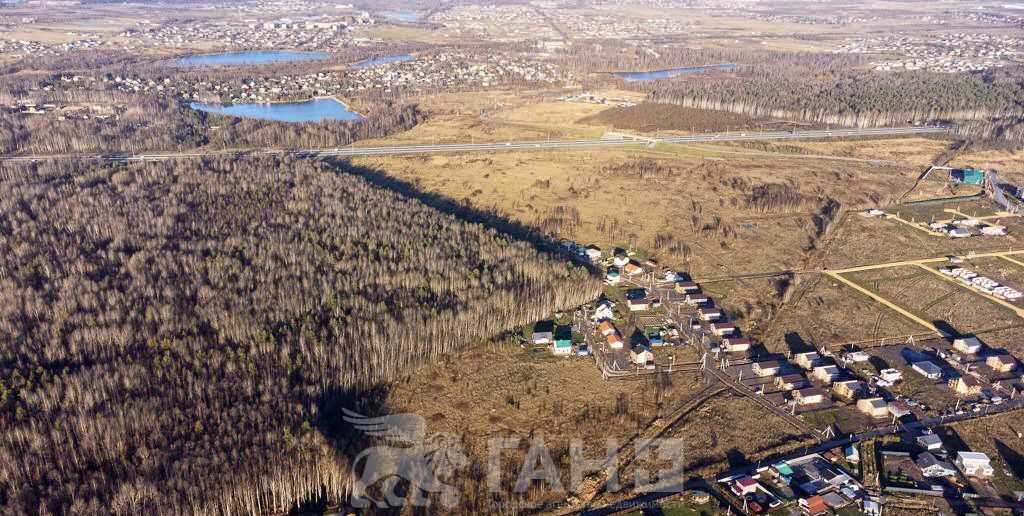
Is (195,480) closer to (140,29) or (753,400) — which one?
(753,400)

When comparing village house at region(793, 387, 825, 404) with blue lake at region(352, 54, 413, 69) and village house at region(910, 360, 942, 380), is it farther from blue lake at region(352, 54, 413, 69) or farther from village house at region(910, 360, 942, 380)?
blue lake at region(352, 54, 413, 69)

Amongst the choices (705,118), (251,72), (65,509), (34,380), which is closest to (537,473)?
(65,509)

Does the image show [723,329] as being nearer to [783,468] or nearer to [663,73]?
[783,468]

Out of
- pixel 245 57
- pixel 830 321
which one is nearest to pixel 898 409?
pixel 830 321

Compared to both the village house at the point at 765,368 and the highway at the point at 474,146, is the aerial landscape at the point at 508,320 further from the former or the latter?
the highway at the point at 474,146

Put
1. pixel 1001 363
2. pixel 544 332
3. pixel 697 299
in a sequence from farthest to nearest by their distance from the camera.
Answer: pixel 697 299
pixel 544 332
pixel 1001 363
